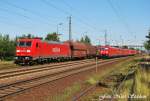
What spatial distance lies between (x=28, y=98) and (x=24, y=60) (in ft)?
78.8

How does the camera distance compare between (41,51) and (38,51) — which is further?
(41,51)

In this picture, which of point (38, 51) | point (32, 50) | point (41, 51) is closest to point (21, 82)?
point (32, 50)

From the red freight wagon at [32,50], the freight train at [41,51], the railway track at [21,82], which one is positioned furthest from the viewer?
the freight train at [41,51]

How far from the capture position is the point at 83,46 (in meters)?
60.7

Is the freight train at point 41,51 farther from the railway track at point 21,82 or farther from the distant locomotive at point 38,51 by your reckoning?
the railway track at point 21,82

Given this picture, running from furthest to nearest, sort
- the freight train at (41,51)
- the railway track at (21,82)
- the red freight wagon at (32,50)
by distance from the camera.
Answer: the freight train at (41,51)
the red freight wagon at (32,50)
the railway track at (21,82)

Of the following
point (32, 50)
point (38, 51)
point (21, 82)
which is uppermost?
point (32, 50)

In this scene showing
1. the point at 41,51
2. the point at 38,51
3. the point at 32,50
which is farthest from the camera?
the point at 41,51

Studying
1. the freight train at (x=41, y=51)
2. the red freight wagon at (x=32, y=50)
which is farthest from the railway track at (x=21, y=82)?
the freight train at (x=41, y=51)

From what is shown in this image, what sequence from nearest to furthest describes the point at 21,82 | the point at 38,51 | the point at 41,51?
the point at 21,82, the point at 38,51, the point at 41,51

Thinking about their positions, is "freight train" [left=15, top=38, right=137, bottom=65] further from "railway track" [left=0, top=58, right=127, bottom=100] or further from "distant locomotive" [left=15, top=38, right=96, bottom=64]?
"railway track" [left=0, top=58, right=127, bottom=100]

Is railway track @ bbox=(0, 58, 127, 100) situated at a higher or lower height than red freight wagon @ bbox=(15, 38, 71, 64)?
lower

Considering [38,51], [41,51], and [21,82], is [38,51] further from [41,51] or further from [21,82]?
[21,82]

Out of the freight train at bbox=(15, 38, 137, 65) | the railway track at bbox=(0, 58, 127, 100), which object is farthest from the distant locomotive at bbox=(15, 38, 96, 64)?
the railway track at bbox=(0, 58, 127, 100)
